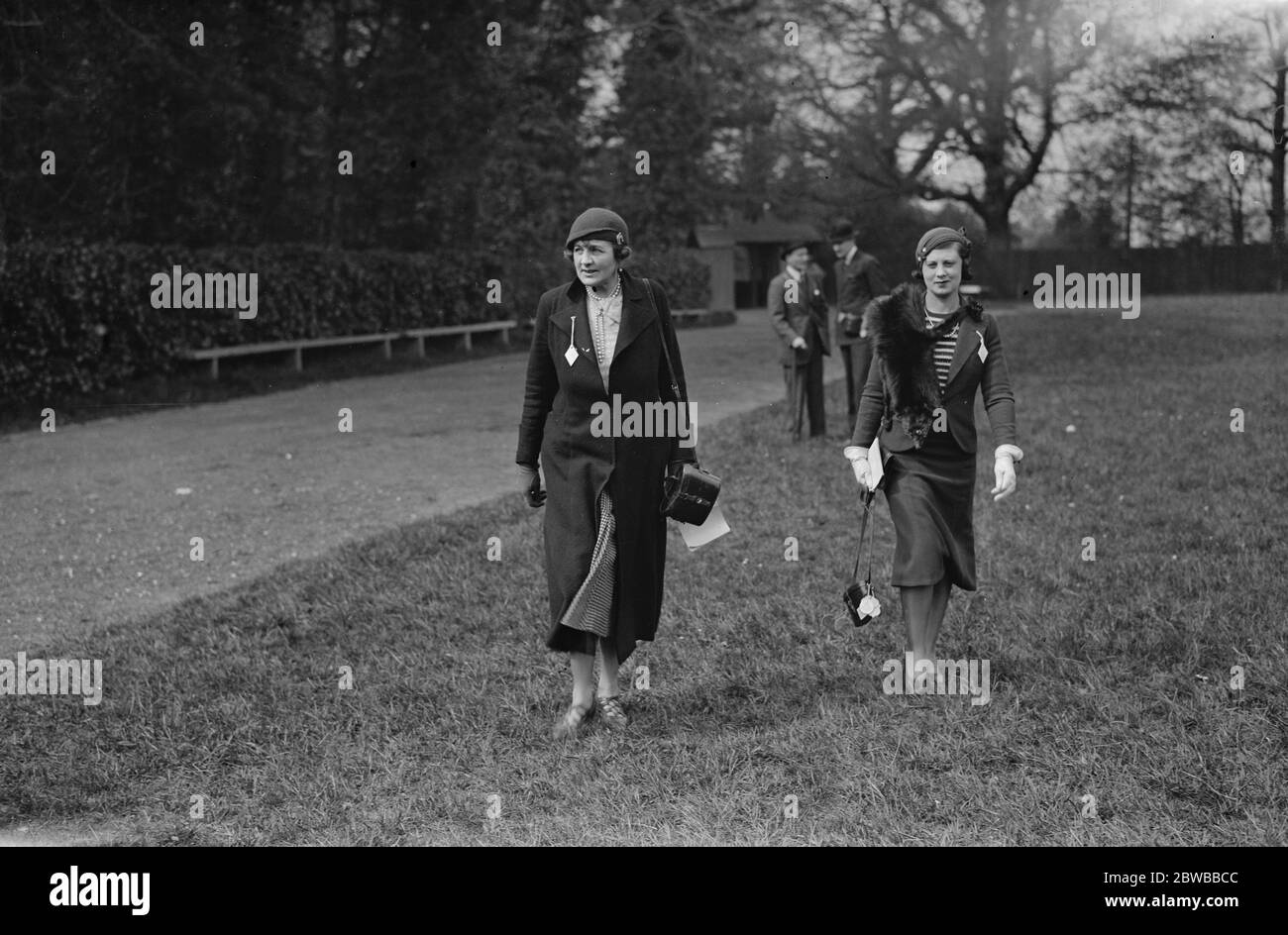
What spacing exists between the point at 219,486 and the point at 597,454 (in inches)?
262

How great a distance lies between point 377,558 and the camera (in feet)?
27.1

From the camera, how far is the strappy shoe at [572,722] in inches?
206

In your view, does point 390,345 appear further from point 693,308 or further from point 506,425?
point 693,308

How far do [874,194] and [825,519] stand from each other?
3344 cm

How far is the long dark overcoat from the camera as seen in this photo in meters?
5.20

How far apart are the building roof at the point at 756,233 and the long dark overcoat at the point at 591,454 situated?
46.1 m

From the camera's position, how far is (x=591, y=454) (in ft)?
17.1

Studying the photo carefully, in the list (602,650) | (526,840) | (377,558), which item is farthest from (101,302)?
(526,840)

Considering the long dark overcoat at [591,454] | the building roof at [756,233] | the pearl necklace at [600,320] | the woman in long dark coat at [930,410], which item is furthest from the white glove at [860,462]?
the building roof at [756,233]

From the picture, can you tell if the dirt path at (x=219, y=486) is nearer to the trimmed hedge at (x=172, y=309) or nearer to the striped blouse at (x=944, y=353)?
the trimmed hedge at (x=172, y=309)

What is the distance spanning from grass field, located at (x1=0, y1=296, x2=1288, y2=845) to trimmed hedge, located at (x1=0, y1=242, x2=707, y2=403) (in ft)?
26.9

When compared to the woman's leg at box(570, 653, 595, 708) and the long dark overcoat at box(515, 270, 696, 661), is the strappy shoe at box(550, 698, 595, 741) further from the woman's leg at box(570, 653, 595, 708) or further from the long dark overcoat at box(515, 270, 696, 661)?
the long dark overcoat at box(515, 270, 696, 661)

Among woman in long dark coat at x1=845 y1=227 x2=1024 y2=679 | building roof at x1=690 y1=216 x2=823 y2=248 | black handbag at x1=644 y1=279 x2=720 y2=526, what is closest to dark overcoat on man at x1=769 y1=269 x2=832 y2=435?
woman in long dark coat at x1=845 y1=227 x2=1024 y2=679

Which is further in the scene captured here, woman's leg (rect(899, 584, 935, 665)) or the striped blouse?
woman's leg (rect(899, 584, 935, 665))
